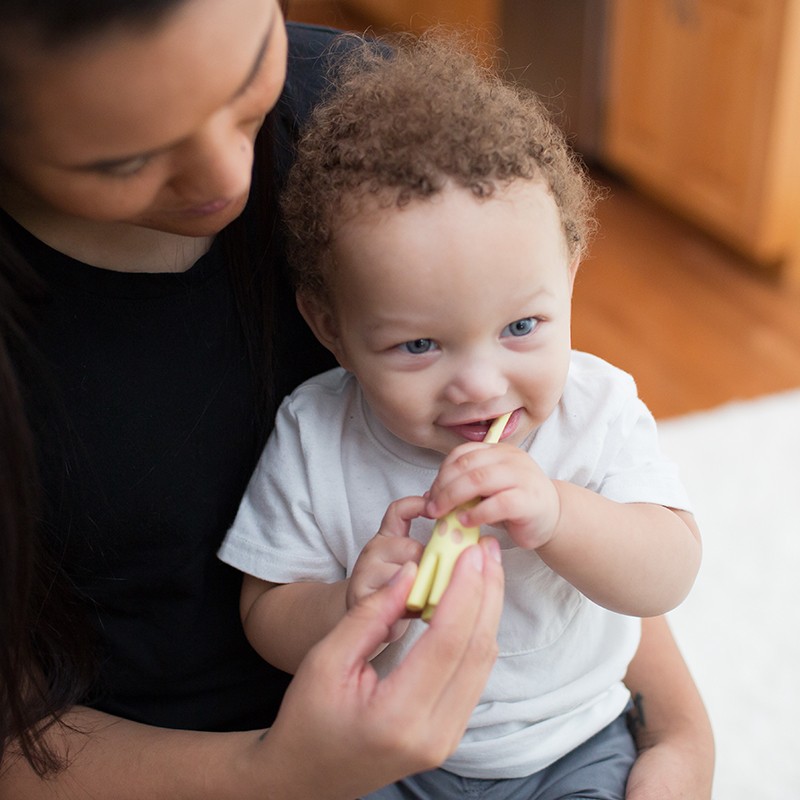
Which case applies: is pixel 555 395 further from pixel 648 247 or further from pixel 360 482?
pixel 648 247

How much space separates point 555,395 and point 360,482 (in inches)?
7.5

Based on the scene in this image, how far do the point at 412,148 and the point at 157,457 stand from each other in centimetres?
33

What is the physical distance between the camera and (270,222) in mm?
940

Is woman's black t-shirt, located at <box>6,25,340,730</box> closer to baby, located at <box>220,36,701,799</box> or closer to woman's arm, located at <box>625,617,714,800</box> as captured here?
baby, located at <box>220,36,701,799</box>

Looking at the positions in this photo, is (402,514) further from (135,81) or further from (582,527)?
(135,81)

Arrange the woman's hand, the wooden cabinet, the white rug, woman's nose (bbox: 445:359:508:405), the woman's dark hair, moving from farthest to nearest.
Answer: the wooden cabinet < the white rug < woman's nose (bbox: 445:359:508:405) < the woman's hand < the woman's dark hair

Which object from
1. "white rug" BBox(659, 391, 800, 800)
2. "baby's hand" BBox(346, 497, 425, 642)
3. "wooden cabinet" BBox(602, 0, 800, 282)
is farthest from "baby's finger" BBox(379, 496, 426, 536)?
"wooden cabinet" BBox(602, 0, 800, 282)

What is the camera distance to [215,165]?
72 centimetres

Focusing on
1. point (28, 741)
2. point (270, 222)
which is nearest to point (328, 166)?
point (270, 222)

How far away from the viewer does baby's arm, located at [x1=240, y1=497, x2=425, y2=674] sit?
2.63 ft

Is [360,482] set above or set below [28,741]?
above

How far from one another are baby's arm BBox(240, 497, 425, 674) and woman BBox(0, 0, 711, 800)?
50mm

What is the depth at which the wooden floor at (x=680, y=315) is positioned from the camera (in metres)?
2.37

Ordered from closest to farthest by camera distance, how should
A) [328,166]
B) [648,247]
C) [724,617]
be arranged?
Result: [328,166] → [724,617] → [648,247]
